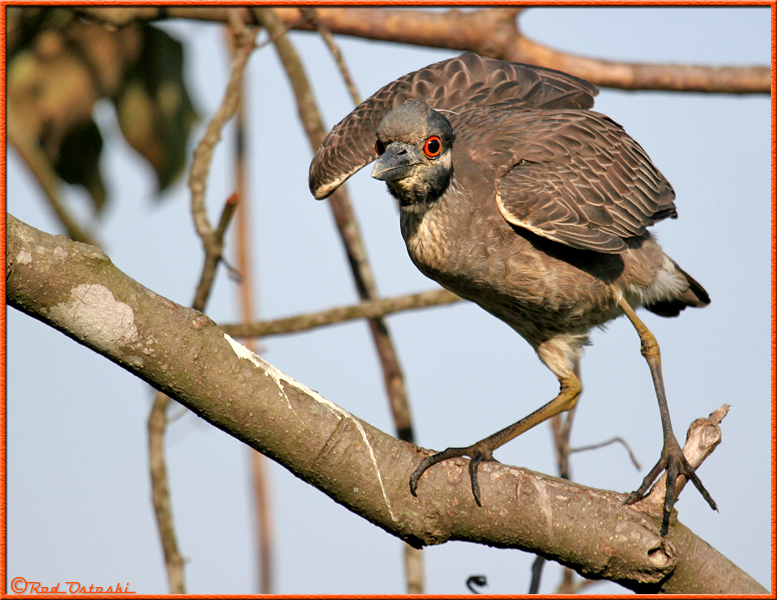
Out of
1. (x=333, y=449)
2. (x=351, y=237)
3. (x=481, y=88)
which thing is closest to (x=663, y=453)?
(x=333, y=449)

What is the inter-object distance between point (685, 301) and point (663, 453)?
1488 mm

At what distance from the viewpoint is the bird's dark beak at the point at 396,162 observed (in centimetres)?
350

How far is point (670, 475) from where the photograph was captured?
3.13 meters

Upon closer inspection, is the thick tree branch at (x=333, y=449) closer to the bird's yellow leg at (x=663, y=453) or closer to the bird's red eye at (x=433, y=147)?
the bird's yellow leg at (x=663, y=453)

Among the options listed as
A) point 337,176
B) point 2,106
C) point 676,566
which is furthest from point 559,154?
point 2,106

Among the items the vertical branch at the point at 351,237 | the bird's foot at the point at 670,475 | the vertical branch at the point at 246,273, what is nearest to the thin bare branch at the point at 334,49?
the vertical branch at the point at 351,237

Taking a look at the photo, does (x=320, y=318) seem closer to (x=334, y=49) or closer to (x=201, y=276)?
(x=201, y=276)

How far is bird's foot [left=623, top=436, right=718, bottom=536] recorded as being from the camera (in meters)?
2.98

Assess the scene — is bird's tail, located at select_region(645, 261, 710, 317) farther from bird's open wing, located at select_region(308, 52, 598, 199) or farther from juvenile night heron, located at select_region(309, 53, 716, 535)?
bird's open wing, located at select_region(308, 52, 598, 199)

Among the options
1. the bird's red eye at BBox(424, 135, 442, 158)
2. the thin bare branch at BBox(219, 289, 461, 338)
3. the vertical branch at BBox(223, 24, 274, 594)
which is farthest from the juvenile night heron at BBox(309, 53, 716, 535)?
the vertical branch at BBox(223, 24, 274, 594)

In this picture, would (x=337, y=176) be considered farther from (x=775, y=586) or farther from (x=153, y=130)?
(x=775, y=586)

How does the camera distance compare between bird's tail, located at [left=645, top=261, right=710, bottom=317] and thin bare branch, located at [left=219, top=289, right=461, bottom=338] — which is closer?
thin bare branch, located at [left=219, top=289, right=461, bottom=338]

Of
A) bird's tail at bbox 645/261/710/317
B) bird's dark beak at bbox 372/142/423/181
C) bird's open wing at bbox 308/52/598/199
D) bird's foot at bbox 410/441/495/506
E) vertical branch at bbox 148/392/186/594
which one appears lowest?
bird's foot at bbox 410/441/495/506

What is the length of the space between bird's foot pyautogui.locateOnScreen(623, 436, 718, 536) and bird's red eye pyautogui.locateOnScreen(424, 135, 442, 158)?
1.68 metres
